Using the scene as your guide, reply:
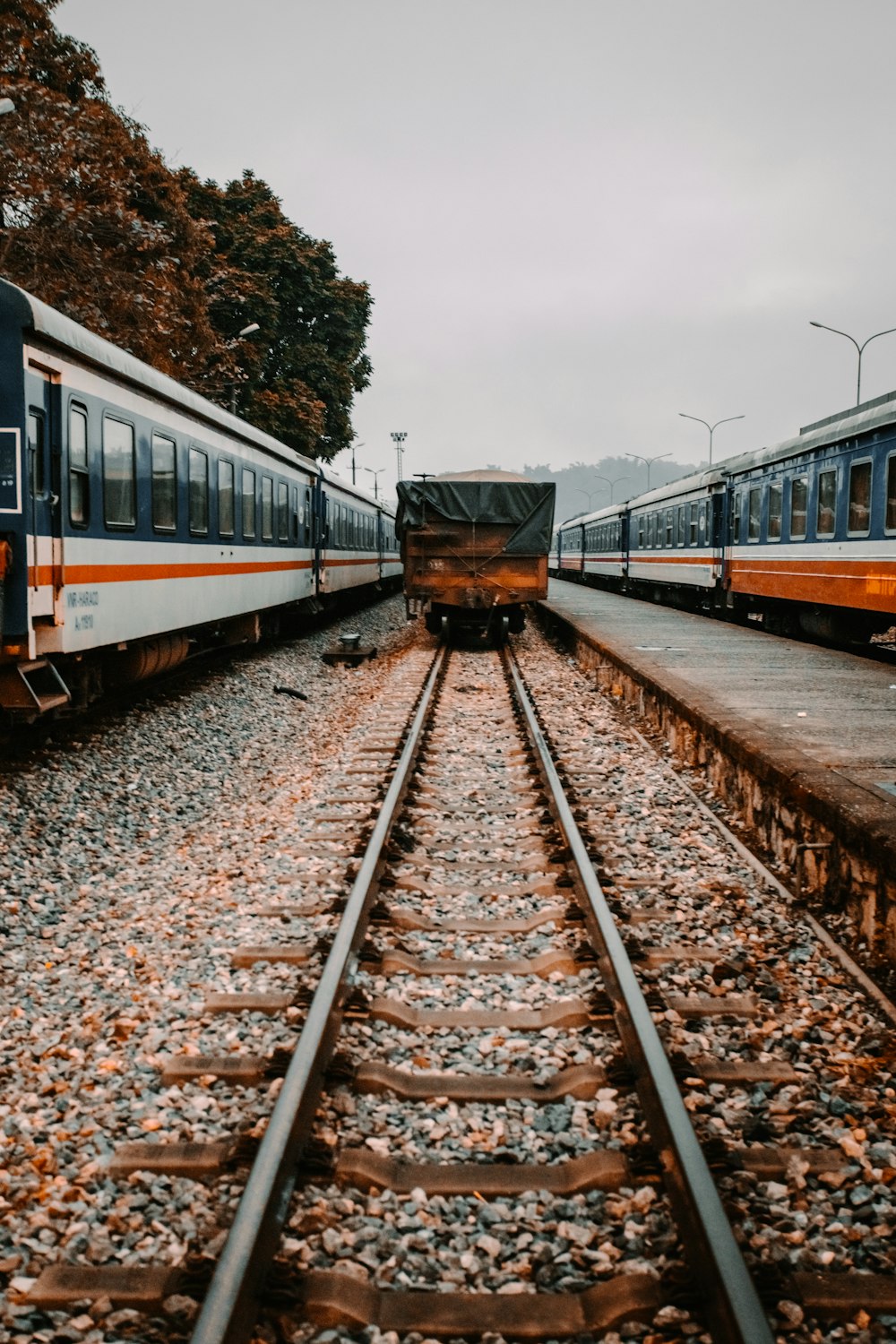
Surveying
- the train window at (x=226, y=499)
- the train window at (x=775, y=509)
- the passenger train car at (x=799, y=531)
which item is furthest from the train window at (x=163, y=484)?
the train window at (x=775, y=509)

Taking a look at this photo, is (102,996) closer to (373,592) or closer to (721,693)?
(721,693)

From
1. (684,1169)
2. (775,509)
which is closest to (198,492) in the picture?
(684,1169)

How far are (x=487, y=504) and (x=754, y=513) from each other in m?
5.93

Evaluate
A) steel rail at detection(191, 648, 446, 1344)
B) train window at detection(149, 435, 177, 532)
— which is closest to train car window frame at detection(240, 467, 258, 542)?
train window at detection(149, 435, 177, 532)

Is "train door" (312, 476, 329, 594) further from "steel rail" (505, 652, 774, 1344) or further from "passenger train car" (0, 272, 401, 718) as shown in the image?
"steel rail" (505, 652, 774, 1344)

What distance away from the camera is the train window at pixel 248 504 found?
14508mm

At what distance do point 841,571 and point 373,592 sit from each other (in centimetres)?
2343

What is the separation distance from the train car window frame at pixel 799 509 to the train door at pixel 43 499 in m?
12.1

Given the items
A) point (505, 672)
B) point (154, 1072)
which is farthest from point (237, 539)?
point (154, 1072)

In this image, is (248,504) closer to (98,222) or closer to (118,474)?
(118,474)

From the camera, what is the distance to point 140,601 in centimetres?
988

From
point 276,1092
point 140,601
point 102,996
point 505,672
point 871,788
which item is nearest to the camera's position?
point 276,1092

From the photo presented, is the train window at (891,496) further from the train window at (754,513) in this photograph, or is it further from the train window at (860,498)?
the train window at (754,513)

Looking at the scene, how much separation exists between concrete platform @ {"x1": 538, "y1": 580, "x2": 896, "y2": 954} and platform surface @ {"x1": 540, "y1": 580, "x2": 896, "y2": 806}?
0.01m
